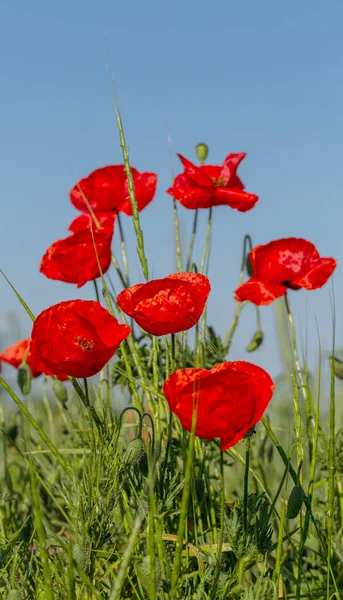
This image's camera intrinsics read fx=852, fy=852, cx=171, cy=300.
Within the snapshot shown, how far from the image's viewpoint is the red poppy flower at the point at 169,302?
1.26m

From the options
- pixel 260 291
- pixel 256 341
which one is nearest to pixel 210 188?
pixel 260 291

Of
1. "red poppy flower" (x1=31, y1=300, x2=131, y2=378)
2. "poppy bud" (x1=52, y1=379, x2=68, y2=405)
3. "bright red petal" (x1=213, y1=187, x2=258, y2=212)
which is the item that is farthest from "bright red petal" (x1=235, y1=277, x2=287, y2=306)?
"red poppy flower" (x1=31, y1=300, x2=131, y2=378)

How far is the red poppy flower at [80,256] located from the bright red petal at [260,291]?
30 centimetres

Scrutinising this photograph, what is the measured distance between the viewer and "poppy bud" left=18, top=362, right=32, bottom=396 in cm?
197

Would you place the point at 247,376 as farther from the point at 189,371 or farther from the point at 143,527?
the point at 143,527

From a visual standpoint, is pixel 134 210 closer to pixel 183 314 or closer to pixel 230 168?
pixel 183 314

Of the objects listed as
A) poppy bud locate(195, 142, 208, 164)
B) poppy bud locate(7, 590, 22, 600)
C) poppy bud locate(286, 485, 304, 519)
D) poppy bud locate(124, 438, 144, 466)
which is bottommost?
poppy bud locate(7, 590, 22, 600)

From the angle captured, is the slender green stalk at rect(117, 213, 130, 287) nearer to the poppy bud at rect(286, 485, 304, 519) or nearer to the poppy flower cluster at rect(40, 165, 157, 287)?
the poppy flower cluster at rect(40, 165, 157, 287)

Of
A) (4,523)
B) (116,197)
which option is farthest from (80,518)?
(116,197)

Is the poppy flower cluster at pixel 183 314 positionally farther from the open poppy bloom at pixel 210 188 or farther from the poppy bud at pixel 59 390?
the poppy bud at pixel 59 390

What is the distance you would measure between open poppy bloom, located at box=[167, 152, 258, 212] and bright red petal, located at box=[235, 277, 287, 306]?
0.74 ft

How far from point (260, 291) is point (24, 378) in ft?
1.93

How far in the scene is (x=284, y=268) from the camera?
1.84 m

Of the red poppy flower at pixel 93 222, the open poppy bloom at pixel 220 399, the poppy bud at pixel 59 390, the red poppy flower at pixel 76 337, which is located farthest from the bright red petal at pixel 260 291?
the open poppy bloom at pixel 220 399
